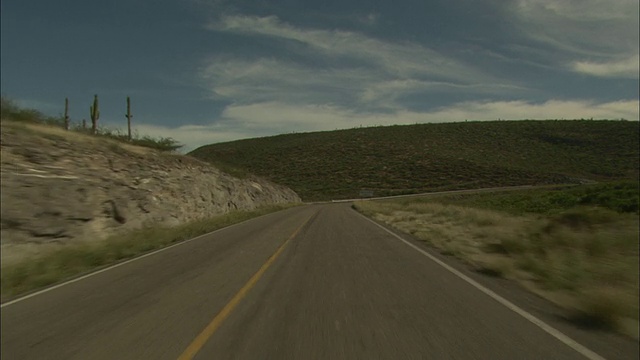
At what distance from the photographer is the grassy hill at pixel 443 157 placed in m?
77.4

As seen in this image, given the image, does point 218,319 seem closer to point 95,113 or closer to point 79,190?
point 79,190

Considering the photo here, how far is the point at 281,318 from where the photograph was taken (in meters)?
6.03

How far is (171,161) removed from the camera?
28.3m

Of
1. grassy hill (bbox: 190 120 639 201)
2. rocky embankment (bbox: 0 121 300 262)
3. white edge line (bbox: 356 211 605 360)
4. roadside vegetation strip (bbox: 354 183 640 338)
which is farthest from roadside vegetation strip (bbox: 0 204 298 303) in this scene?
grassy hill (bbox: 190 120 639 201)

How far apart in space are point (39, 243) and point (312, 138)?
118 metres

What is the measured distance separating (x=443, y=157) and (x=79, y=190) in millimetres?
86124

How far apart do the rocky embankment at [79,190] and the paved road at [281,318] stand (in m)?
3.86

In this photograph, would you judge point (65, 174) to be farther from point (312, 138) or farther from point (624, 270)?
point (312, 138)

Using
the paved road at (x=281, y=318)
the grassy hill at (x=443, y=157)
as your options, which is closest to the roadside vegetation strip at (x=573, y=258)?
the paved road at (x=281, y=318)

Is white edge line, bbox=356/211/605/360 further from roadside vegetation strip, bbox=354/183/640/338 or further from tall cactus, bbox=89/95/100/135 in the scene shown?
tall cactus, bbox=89/95/100/135

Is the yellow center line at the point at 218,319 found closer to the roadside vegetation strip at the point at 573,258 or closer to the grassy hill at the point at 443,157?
the roadside vegetation strip at the point at 573,258

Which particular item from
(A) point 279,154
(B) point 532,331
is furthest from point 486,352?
(A) point 279,154

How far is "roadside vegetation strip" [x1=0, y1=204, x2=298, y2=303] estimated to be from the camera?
9.11 m

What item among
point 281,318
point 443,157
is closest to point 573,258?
point 281,318
